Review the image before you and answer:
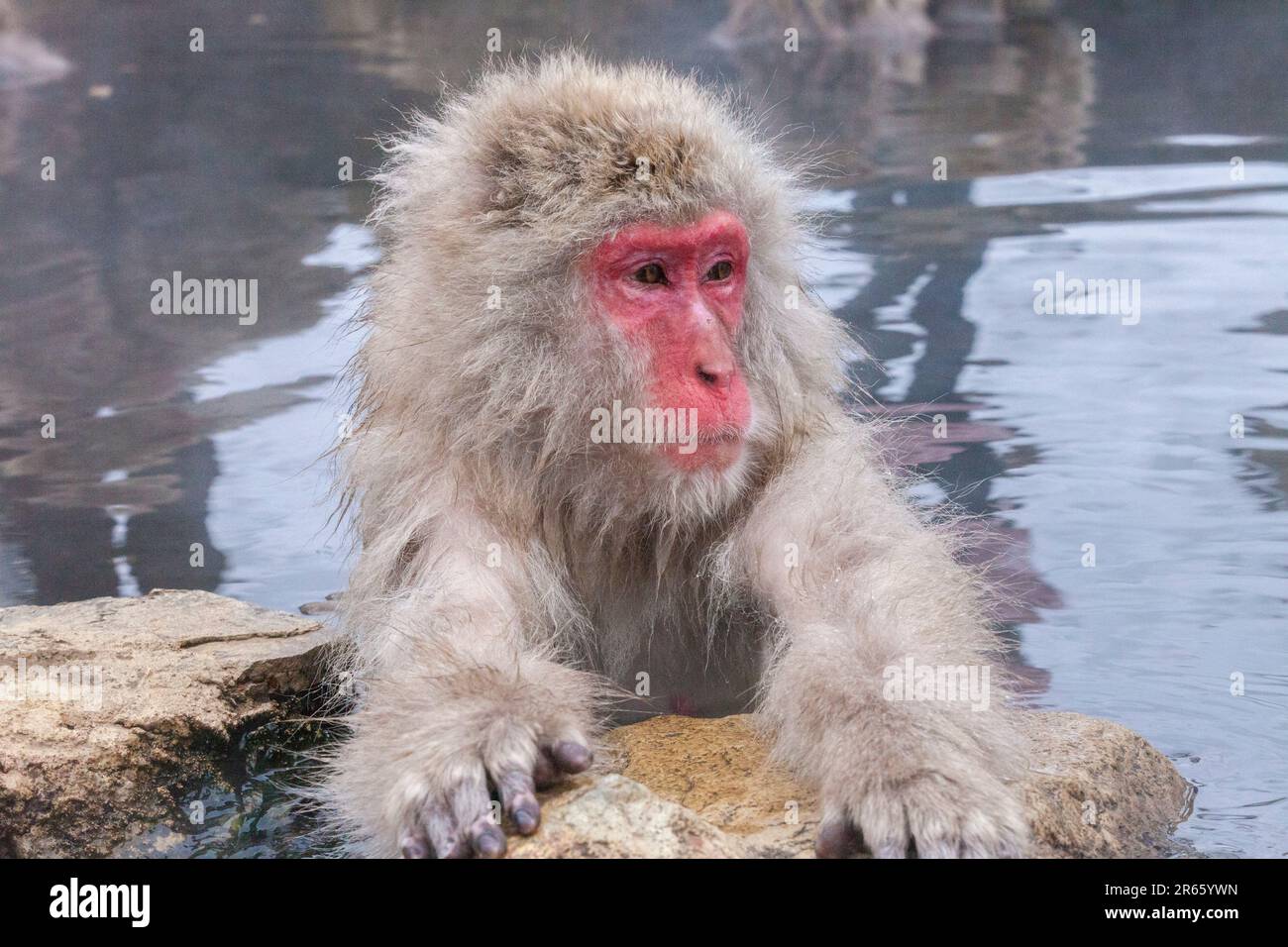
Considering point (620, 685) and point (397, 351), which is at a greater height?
point (397, 351)

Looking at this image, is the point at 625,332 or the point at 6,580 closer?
the point at 625,332

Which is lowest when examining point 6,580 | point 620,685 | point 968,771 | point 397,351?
point 6,580

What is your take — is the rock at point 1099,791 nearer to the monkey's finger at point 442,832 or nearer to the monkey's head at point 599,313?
the monkey's head at point 599,313

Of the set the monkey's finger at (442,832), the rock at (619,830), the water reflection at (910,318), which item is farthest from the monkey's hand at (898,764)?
the water reflection at (910,318)

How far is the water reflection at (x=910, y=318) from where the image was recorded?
18.5ft

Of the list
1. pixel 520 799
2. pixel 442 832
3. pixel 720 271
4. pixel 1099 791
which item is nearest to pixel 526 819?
pixel 520 799

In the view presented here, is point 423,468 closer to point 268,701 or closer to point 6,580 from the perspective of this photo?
point 268,701

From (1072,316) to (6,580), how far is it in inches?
222

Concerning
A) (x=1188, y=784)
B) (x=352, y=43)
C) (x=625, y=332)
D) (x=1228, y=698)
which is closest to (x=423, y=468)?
(x=625, y=332)

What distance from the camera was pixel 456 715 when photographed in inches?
126

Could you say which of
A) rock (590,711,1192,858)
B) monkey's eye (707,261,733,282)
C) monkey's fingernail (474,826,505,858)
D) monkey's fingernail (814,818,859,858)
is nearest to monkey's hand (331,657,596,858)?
monkey's fingernail (474,826,505,858)

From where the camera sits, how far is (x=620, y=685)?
428 centimetres

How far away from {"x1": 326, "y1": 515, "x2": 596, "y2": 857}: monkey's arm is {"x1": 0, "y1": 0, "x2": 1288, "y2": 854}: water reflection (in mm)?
1636

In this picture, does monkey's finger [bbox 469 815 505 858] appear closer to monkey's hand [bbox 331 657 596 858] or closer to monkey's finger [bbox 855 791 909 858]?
monkey's hand [bbox 331 657 596 858]
